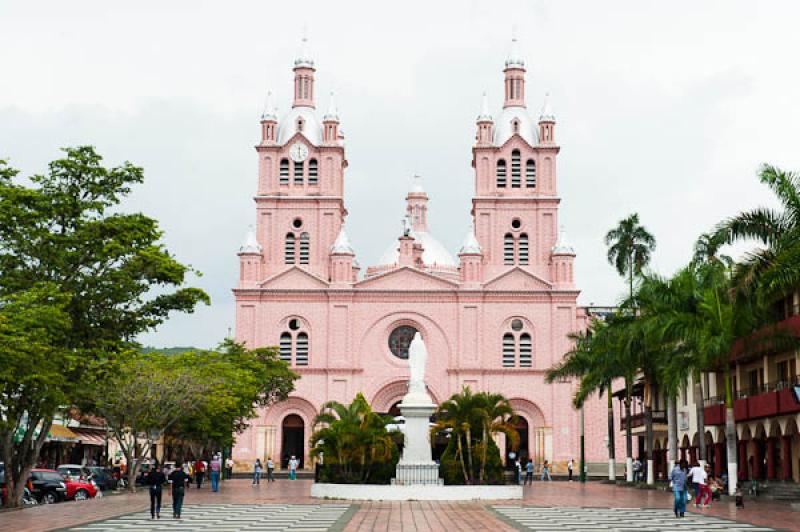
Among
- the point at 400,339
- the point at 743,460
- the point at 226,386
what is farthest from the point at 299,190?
the point at 743,460

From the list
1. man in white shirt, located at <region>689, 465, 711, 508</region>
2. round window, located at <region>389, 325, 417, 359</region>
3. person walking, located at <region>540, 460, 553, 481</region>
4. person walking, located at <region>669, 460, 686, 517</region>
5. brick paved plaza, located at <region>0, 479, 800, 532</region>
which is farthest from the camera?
round window, located at <region>389, 325, 417, 359</region>

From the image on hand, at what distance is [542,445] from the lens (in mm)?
68812

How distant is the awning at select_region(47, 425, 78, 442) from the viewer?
2361 inches

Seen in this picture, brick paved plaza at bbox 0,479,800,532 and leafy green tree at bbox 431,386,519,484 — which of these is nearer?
brick paved plaza at bbox 0,479,800,532

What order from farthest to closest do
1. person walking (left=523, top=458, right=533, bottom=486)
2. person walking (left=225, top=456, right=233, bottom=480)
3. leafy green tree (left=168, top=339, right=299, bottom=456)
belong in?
1. person walking (left=225, top=456, right=233, bottom=480)
2. person walking (left=523, top=458, right=533, bottom=486)
3. leafy green tree (left=168, top=339, right=299, bottom=456)

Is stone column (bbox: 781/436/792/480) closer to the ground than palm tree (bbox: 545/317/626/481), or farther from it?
closer to the ground

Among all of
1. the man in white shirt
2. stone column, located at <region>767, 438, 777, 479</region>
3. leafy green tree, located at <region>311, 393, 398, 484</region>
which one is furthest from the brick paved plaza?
stone column, located at <region>767, 438, 777, 479</region>

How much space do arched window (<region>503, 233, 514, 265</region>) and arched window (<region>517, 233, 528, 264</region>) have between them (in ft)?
1.65

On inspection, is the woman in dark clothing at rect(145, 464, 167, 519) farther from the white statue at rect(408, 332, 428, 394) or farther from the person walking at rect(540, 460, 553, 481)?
the person walking at rect(540, 460, 553, 481)

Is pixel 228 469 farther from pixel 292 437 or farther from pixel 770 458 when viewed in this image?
pixel 770 458

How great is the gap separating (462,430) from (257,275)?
3571 centimetres

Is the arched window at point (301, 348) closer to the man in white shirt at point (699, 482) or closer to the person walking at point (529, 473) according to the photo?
the person walking at point (529, 473)

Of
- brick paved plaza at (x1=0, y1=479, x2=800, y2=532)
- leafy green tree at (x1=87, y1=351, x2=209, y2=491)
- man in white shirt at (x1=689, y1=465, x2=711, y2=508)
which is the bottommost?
brick paved plaza at (x1=0, y1=479, x2=800, y2=532)

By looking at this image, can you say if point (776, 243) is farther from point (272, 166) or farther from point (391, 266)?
point (391, 266)
